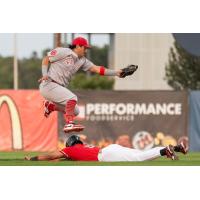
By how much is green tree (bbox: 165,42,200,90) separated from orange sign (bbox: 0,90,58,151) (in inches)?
777

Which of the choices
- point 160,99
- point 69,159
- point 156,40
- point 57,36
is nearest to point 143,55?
point 156,40

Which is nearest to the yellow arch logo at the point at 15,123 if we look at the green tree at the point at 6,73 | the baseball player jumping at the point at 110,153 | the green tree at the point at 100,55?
the baseball player jumping at the point at 110,153

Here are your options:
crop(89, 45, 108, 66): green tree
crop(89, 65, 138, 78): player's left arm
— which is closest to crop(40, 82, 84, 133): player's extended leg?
crop(89, 65, 138, 78): player's left arm

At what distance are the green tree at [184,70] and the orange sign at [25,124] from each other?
64.8ft

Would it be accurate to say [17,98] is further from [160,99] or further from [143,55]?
[143,55]

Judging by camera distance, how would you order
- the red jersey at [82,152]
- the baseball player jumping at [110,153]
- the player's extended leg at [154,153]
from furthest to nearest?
the red jersey at [82,152] < the baseball player jumping at [110,153] < the player's extended leg at [154,153]

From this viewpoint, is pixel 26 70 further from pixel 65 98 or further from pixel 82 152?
pixel 82 152

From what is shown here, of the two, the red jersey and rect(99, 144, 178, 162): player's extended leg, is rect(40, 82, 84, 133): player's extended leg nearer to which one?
the red jersey

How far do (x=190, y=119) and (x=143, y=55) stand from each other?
47.2 m

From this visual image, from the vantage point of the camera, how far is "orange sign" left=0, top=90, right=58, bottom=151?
2539cm

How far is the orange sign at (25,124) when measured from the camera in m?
25.4

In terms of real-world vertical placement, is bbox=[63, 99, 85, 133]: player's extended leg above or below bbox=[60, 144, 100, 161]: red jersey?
above

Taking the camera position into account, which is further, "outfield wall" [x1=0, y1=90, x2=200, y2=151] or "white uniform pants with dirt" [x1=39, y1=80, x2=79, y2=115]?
"outfield wall" [x1=0, y1=90, x2=200, y2=151]

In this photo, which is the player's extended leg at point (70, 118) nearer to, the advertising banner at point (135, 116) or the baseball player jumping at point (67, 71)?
the baseball player jumping at point (67, 71)
